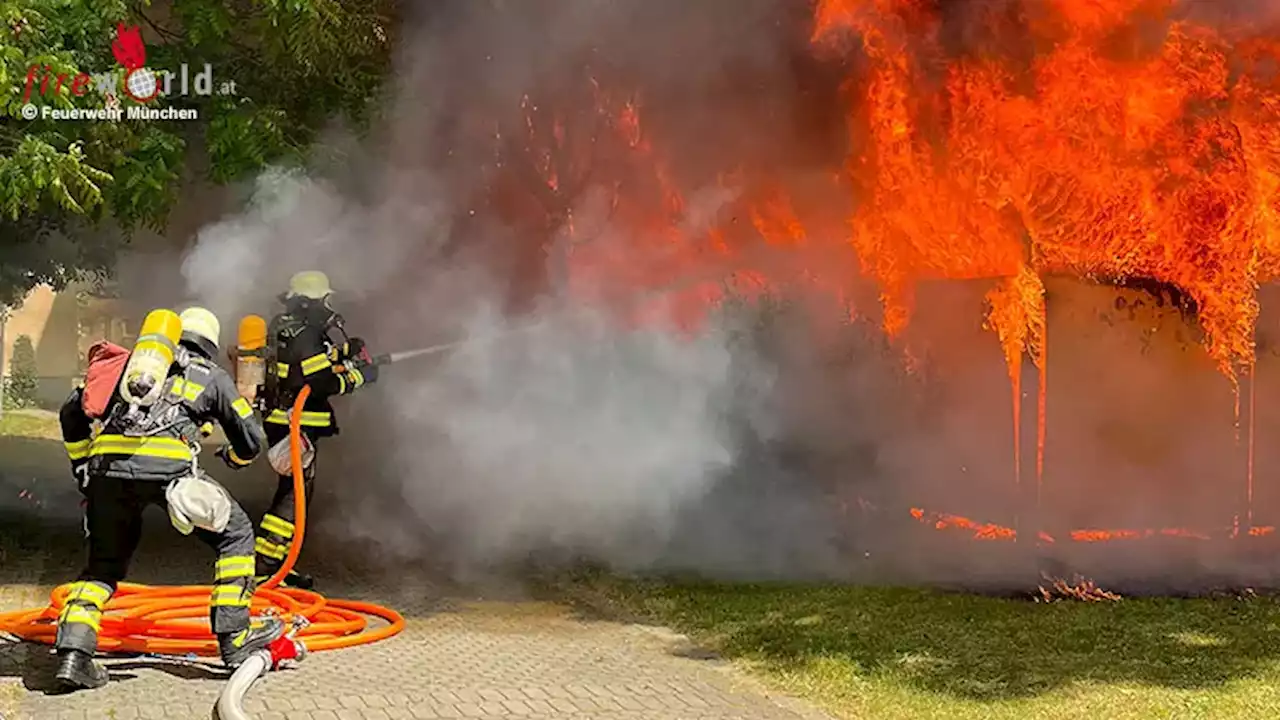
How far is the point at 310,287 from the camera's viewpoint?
309 inches

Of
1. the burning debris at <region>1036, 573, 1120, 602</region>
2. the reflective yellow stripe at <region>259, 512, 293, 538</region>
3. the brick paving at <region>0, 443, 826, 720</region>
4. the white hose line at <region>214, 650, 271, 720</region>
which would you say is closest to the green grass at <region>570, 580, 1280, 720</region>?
the burning debris at <region>1036, 573, 1120, 602</region>

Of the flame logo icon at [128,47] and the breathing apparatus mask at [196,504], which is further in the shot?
the flame logo icon at [128,47]

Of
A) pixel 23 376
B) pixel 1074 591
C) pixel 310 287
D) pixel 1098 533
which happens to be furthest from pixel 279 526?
pixel 23 376

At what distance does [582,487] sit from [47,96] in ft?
16.7

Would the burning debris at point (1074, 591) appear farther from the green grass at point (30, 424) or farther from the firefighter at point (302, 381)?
the green grass at point (30, 424)

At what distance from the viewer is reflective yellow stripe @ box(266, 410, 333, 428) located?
25.4 ft

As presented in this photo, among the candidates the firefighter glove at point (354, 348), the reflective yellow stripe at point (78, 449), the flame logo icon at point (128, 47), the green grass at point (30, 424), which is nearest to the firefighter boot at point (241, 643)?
the reflective yellow stripe at point (78, 449)

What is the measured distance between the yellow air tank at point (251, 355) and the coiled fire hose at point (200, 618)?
2.89 ft

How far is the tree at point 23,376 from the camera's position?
27.3 meters

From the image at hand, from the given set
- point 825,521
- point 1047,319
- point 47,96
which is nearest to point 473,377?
point 825,521

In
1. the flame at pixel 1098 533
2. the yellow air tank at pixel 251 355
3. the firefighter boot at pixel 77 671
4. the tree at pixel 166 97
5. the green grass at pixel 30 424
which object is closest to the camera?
the firefighter boot at pixel 77 671

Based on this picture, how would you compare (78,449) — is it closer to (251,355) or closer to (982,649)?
(251,355)

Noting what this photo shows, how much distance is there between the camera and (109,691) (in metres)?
5.21

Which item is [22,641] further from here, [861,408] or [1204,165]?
[1204,165]
